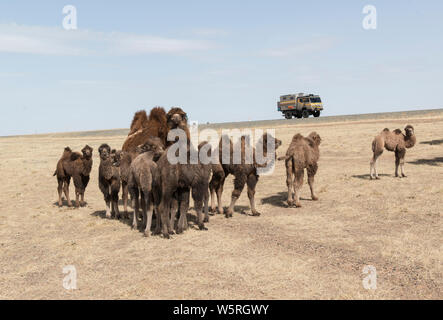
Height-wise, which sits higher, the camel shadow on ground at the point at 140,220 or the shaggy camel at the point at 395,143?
the shaggy camel at the point at 395,143

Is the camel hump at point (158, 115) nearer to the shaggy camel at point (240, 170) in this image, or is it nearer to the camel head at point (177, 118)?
the camel head at point (177, 118)

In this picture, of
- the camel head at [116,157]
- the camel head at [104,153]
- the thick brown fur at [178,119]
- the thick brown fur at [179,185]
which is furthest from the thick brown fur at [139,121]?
the thick brown fur at [179,185]

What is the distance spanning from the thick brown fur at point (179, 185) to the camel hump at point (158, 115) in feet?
9.85

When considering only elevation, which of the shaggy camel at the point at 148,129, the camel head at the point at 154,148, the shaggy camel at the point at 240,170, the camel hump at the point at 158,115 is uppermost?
the camel hump at the point at 158,115

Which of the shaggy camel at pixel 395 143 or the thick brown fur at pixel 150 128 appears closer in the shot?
the thick brown fur at pixel 150 128

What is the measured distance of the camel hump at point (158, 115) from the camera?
37.1 ft

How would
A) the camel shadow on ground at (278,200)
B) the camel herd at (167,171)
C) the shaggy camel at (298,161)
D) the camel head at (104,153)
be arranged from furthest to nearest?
the camel shadow on ground at (278,200) < the shaggy camel at (298,161) < the camel head at (104,153) < the camel herd at (167,171)

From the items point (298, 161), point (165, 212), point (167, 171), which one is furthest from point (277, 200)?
point (167, 171)

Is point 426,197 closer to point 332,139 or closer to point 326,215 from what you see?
point 326,215

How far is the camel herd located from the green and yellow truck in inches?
1685

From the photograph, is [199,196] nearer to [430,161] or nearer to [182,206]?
[182,206]

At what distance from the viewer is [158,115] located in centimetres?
1132

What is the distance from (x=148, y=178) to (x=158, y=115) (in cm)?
336
